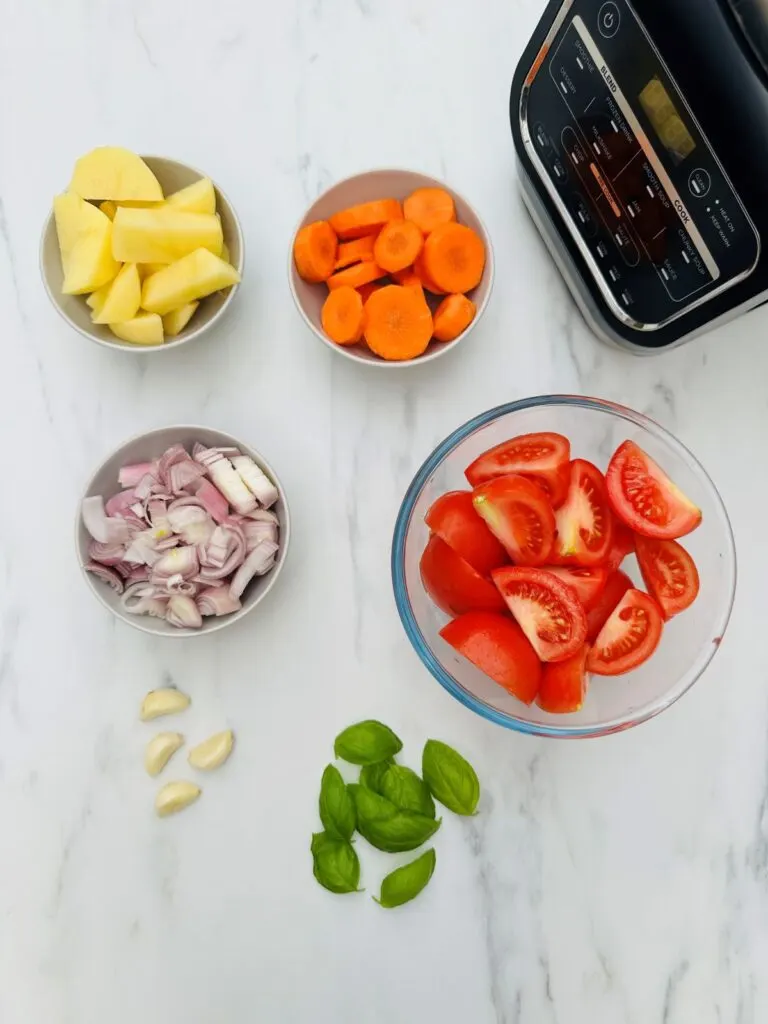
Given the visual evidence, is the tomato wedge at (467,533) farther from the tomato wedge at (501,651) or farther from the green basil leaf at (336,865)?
the green basil leaf at (336,865)

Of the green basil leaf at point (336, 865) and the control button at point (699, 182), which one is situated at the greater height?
the control button at point (699, 182)

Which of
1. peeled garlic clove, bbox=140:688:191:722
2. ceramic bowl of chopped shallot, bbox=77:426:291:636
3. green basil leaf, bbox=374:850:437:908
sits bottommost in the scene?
green basil leaf, bbox=374:850:437:908

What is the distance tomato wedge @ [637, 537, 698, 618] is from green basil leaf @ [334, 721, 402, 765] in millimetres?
359

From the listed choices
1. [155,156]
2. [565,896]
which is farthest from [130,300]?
[565,896]

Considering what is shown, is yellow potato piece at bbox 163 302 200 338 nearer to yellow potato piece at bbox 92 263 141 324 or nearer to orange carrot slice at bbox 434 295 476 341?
yellow potato piece at bbox 92 263 141 324

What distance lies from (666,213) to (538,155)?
0.22 meters

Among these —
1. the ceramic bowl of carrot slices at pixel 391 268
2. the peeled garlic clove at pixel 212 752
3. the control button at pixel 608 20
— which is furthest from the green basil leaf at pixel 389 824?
the control button at pixel 608 20

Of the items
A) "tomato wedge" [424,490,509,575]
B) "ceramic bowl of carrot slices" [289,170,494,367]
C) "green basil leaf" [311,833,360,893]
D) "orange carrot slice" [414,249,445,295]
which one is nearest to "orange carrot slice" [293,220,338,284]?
"ceramic bowl of carrot slices" [289,170,494,367]

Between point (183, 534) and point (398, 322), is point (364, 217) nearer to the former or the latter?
point (398, 322)

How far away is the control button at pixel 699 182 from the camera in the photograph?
75cm

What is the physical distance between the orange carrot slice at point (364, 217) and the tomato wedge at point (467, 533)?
0.36 meters

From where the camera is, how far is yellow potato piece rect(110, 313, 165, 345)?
1.00 m

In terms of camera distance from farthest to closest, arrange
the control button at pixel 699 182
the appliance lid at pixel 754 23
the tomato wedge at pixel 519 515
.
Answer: the tomato wedge at pixel 519 515 → the control button at pixel 699 182 → the appliance lid at pixel 754 23

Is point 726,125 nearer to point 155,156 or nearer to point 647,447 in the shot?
point 647,447
